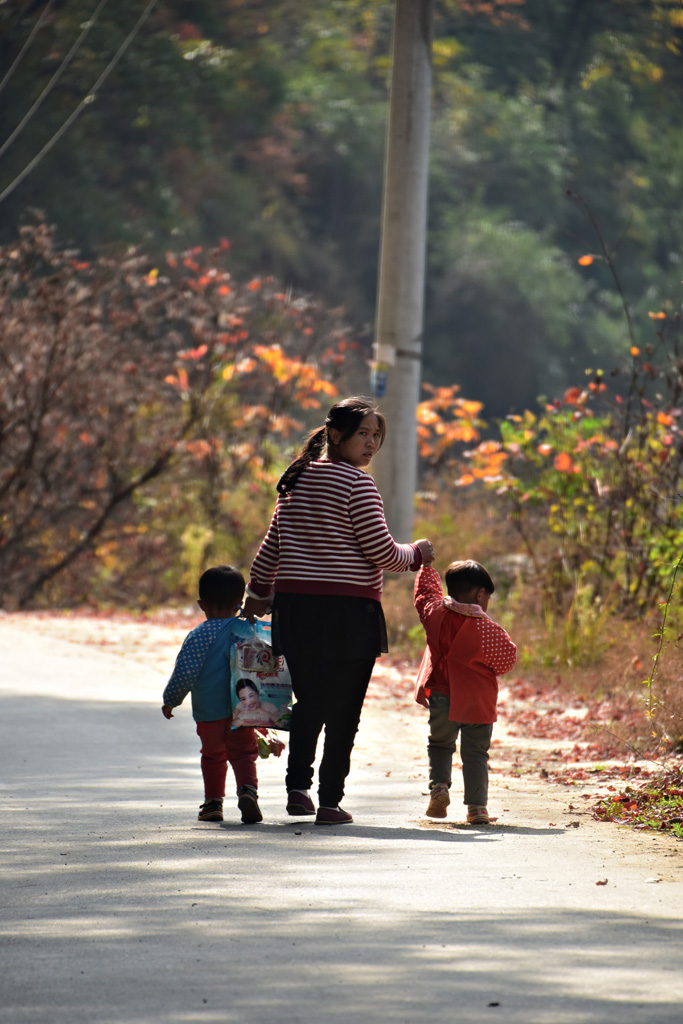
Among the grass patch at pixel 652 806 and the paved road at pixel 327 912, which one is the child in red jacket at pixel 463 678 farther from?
the grass patch at pixel 652 806

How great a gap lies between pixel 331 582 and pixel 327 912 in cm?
168

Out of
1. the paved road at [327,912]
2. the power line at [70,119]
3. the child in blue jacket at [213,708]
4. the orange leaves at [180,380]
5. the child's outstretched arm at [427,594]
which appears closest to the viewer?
the paved road at [327,912]

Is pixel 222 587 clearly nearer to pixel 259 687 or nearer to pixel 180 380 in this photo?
pixel 259 687

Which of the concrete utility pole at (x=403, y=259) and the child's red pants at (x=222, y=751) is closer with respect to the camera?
the child's red pants at (x=222, y=751)

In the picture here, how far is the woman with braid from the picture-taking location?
5352mm

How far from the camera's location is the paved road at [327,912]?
10.4ft

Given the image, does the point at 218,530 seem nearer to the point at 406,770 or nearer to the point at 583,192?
the point at 406,770

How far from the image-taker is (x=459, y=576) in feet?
18.8

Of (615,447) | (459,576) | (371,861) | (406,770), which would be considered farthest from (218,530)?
(371,861)

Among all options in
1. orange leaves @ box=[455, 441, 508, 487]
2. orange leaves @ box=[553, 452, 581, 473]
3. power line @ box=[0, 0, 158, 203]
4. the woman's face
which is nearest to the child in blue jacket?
the woman's face

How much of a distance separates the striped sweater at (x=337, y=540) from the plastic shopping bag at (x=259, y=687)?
0.91ft

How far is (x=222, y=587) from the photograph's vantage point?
567 cm

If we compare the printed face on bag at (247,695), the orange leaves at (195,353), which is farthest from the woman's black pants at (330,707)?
the orange leaves at (195,353)

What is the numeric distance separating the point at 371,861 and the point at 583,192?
35.6m
